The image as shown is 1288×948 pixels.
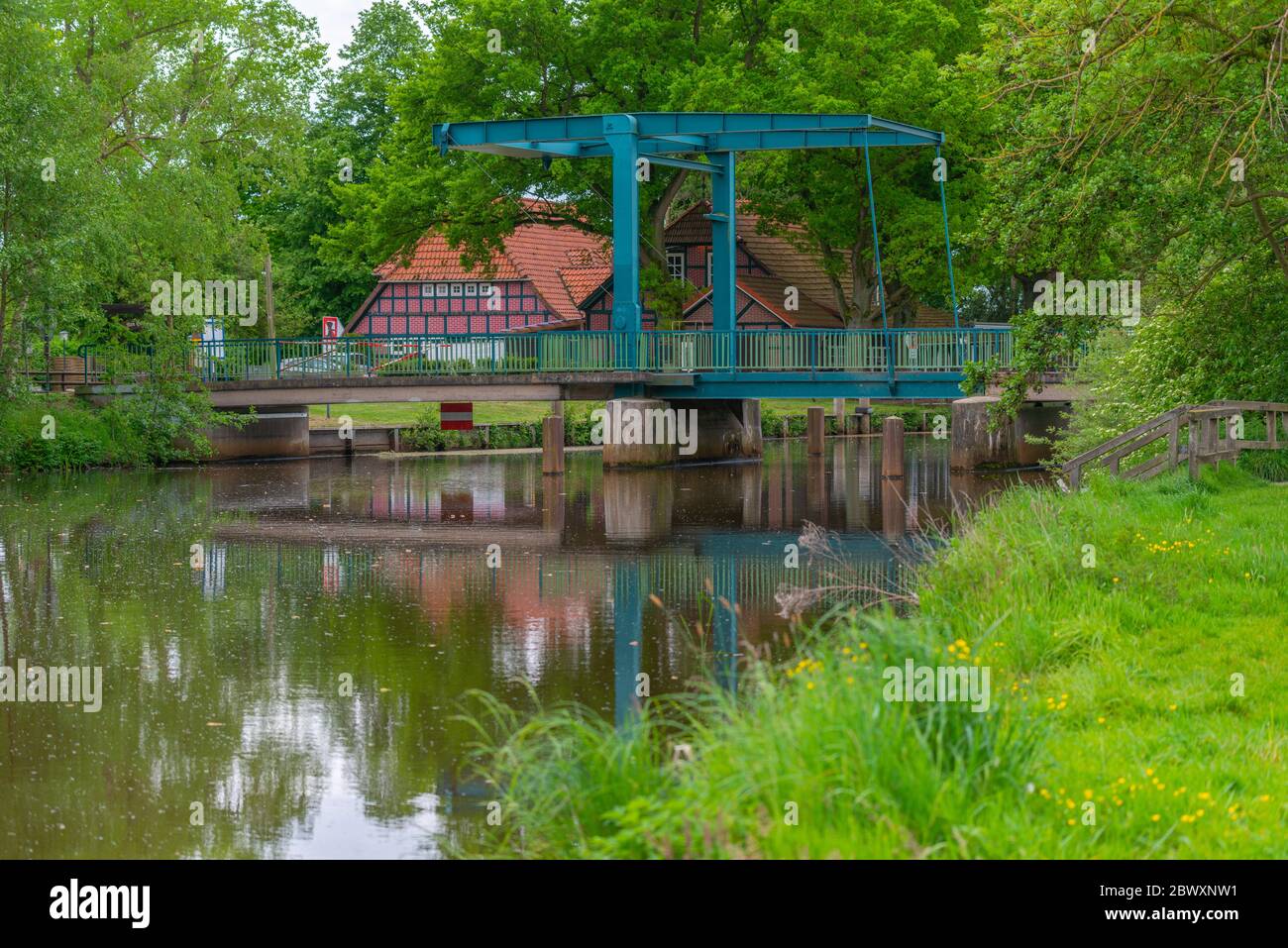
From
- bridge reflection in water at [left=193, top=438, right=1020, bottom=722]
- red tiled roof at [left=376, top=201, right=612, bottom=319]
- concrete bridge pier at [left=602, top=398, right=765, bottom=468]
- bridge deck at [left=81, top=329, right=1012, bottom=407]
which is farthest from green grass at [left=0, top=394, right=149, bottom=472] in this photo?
red tiled roof at [left=376, top=201, right=612, bottom=319]

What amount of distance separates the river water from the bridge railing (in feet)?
9.16

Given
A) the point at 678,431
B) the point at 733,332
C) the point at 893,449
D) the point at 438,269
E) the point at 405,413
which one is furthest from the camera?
the point at 438,269

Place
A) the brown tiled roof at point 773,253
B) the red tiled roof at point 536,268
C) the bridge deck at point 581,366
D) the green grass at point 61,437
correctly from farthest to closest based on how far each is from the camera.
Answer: the red tiled roof at point 536,268, the brown tiled roof at point 773,253, the green grass at point 61,437, the bridge deck at point 581,366

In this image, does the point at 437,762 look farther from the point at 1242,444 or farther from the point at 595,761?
the point at 1242,444

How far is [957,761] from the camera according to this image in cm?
664

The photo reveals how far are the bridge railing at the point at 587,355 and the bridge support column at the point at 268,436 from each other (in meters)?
2.28

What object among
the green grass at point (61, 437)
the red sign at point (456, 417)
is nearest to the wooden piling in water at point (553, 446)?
the red sign at point (456, 417)

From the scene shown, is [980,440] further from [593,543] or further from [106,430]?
[106,430]

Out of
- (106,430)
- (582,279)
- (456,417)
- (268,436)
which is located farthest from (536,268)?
(106,430)

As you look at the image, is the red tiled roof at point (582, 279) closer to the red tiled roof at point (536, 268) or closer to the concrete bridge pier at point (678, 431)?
the red tiled roof at point (536, 268)

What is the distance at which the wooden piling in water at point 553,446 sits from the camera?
35531mm

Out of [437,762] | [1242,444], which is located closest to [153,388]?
[1242,444]

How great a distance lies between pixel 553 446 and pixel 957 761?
29.2 meters
